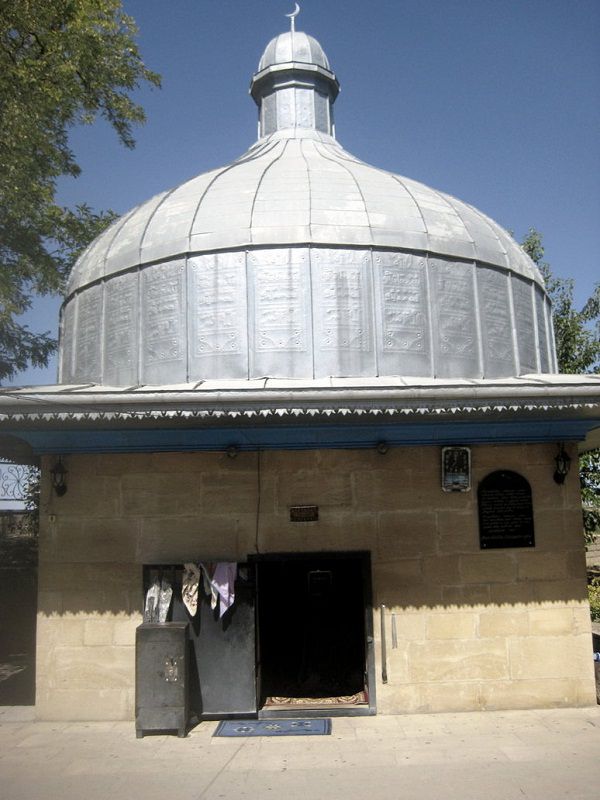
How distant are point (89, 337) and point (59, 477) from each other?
2.80 m

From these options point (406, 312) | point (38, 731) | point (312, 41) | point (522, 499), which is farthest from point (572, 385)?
point (312, 41)

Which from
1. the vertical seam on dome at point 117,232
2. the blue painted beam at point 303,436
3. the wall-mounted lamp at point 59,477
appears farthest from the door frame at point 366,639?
the vertical seam on dome at point 117,232

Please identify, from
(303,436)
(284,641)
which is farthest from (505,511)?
(284,641)

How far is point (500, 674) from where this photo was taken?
7.86 m

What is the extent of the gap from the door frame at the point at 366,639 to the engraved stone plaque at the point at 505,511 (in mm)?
1402

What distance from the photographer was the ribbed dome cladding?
889 cm

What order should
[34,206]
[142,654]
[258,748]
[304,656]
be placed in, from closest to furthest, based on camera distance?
[258,748], [142,654], [304,656], [34,206]

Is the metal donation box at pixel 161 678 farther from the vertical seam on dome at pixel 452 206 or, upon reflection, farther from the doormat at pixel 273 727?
the vertical seam on dome at pixel 452 206

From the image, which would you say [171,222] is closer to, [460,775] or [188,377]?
[188,377]

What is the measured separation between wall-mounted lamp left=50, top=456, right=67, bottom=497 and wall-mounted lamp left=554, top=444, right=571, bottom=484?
5702mm

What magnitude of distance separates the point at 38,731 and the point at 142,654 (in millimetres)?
1444

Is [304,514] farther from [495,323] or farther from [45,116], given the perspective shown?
[45,116]

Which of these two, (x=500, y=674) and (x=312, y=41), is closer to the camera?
(x=500, y=674)

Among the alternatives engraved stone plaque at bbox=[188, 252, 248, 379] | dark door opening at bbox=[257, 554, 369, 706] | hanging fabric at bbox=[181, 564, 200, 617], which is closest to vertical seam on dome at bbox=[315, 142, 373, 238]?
engraved stone plaque at bbox=[188, 252, 248, 379]
